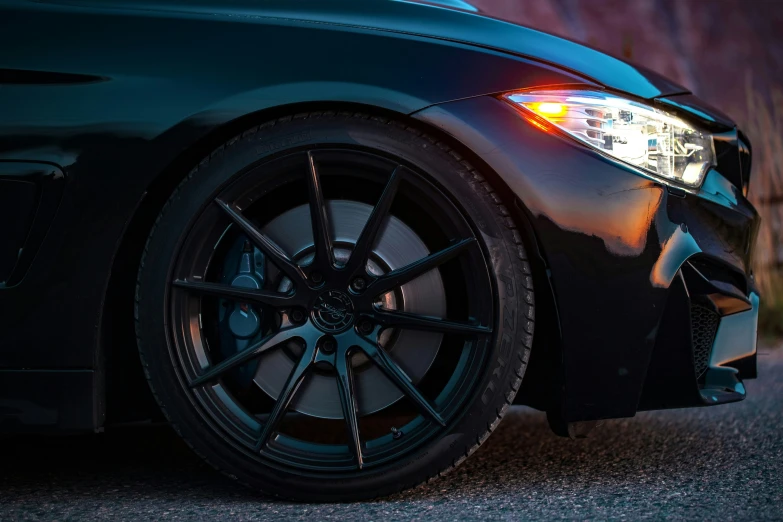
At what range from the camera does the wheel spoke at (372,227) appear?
190cm

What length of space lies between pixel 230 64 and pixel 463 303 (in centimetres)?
80

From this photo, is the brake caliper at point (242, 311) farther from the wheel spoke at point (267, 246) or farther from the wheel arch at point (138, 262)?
the wheel arch at point (138, 262)

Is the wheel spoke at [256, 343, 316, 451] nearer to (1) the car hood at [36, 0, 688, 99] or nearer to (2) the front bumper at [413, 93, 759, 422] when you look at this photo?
(2) the front bumper at [413, 93, 759, 422]

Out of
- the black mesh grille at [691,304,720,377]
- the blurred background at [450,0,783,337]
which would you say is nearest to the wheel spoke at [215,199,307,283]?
the black mesh grille at [691,304,720,377]

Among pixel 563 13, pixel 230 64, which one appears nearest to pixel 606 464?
pixel 230 64

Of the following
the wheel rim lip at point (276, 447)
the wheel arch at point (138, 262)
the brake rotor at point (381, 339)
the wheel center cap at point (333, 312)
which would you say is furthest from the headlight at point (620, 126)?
the wheel center cap at point (333, 312)

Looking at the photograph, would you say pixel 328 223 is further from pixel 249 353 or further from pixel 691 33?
pixel 691 33

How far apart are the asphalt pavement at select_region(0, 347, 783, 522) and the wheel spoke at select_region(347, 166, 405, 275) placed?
0.56 meters

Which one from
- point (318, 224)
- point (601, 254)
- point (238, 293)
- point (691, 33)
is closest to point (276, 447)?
point (238, 293)

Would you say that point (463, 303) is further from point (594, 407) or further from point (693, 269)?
point (693, 269)

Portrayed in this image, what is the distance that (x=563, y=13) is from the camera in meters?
5.86

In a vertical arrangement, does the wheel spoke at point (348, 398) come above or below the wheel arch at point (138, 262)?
below

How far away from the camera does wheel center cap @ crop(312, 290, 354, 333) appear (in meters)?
1.90

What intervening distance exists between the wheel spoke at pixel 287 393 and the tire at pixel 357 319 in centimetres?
1
